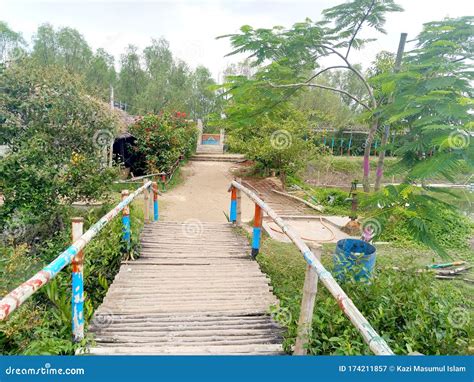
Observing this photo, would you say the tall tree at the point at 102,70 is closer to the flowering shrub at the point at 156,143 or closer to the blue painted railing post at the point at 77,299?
the flowering shrub at the point at 156,143

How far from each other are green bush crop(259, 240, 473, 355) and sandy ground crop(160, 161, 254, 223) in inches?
254

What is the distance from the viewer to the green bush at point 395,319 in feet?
8.64

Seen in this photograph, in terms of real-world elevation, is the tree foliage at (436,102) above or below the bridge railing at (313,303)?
above

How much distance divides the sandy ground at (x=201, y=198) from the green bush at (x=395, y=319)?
21.1 feet

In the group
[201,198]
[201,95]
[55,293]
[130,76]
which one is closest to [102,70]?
[130,76]

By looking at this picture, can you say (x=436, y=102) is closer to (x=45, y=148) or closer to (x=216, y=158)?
(x=45, y=148)

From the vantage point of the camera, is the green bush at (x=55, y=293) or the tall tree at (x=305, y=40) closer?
the green bush at (x=55, y=293)

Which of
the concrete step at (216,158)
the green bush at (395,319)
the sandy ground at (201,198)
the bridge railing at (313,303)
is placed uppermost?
the bridge railing at (313,303)

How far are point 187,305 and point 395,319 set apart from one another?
6.66 feet

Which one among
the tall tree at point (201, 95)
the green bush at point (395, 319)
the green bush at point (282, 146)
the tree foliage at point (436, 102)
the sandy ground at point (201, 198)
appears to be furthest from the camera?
the tall tree at point (201, 95)

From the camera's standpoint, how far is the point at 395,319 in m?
3.04

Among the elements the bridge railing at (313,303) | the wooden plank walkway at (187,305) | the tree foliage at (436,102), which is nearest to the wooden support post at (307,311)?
the bridge railing at (313,303)

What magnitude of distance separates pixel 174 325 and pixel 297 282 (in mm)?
2331

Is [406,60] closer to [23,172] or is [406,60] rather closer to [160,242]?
[160,242]
